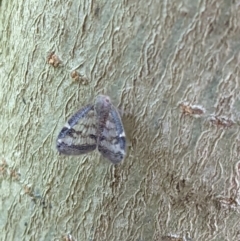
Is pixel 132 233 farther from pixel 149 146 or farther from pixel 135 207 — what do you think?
pixel 149 146

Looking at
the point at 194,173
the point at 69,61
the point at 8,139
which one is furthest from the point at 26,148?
the point at 194,173
